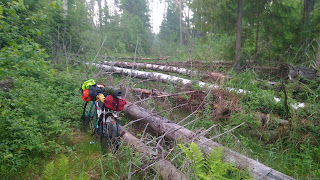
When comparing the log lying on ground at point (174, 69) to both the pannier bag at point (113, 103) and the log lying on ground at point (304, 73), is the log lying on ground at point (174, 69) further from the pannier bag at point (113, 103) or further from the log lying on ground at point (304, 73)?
the pannier bag at point (113, 103)

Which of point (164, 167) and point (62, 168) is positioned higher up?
point (62, 168)

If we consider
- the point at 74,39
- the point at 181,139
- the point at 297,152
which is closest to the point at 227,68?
the point at 297,152

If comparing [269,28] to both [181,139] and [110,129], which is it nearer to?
[181,139]

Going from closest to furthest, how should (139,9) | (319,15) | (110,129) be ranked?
(110,129) < (319,15) < (139,9)

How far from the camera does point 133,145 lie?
3277 millimetres

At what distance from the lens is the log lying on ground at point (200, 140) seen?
8.52 feet

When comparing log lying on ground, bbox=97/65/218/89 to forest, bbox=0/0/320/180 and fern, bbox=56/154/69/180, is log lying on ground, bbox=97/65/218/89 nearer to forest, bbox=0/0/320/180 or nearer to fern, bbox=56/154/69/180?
forest, bbox=0/0/320/180

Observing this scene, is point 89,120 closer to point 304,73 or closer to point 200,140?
point 200,140

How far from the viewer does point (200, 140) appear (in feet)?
10.5

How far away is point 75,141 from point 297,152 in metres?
4.39

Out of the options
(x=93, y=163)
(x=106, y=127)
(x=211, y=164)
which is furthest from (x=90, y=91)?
(x=211, y=164)

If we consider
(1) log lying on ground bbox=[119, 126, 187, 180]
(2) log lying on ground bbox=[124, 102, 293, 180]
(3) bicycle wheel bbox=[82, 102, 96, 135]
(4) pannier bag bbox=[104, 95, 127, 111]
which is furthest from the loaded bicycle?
(2) log lying on ground bbox=[124, 102, 293, 180]

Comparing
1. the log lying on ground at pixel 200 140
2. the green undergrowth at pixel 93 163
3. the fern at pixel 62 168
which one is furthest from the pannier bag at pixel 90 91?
the fern at pixel 62 168

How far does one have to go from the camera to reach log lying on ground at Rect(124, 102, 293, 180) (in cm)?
260
